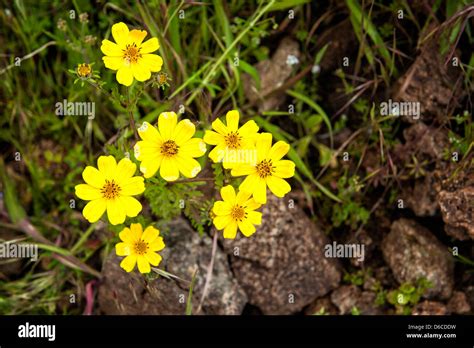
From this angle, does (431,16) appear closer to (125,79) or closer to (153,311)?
(125,79)

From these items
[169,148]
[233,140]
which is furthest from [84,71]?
[233,140]

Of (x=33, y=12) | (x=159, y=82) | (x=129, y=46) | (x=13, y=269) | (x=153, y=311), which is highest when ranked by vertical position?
(x=33, y=12)

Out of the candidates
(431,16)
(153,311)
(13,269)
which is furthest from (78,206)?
(431,16)

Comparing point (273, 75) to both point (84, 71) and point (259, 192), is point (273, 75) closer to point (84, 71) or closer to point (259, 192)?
point (259, 192)

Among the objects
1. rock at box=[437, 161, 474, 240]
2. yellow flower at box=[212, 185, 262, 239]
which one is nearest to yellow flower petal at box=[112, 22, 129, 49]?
yellow flower at box=[212, 185, 262, 239]

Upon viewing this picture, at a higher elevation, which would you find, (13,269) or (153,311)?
(13,269)

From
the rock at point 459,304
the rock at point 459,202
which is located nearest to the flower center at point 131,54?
the rock at point 459,202

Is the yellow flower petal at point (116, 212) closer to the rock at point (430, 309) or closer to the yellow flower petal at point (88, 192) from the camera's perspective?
the yellow flower petal at point (88, 192)
